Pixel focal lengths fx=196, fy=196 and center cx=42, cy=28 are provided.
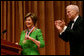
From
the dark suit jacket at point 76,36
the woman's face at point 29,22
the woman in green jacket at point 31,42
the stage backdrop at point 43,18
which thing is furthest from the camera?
the stage backdrop at point 43,18

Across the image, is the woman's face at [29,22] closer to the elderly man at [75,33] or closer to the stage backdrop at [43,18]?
the elderly man at [75,33]

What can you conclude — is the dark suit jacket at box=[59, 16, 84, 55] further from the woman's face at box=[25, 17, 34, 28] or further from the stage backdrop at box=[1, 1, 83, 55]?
the stage backdrop at box=[1, 1, 83, 55]

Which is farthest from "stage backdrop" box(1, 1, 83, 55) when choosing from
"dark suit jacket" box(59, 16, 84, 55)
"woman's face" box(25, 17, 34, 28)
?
"dark suit jacket" box(59, 16, 84, 55)

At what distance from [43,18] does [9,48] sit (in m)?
2.08

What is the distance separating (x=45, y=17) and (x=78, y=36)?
95.8 inches

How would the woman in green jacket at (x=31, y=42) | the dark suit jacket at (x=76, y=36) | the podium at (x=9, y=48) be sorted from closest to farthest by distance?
1. the dark suit jacket at (x=76, y=36)
2. the podium at (x=9, y=48)
3. the woman in green jacket at (x=31, y=42)

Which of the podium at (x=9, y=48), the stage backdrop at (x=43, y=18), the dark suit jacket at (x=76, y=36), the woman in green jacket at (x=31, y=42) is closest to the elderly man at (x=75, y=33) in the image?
the dark suit jacket at (x=76, y=36)

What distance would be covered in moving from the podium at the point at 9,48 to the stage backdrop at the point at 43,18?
1.82 meters

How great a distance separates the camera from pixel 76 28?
2.05m

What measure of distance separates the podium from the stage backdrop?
1.82m

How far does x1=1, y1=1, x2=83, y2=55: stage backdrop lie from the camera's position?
4219 mm

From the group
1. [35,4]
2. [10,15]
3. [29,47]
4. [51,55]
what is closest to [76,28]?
[29,47]

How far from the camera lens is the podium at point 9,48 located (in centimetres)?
231

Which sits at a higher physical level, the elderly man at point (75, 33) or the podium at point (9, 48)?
the elderly man at point (75, 33)
